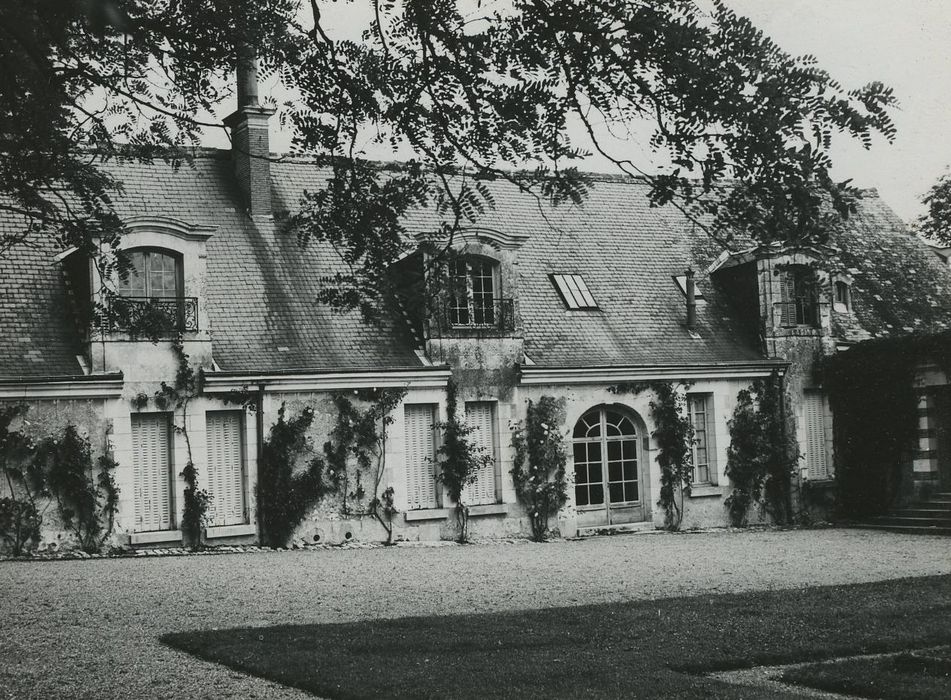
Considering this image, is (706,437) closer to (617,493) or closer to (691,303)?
(617,493)

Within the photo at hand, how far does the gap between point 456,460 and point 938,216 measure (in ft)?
65.0

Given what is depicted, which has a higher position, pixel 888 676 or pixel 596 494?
pixel 596 494

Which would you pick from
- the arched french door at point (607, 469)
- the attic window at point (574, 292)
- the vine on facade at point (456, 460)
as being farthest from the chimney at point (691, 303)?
the vine on facade at point (456, 460)

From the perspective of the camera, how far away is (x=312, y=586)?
45.0 ft

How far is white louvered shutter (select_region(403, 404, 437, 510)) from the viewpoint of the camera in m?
20.4

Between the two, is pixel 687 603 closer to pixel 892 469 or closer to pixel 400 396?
pixel 400 396

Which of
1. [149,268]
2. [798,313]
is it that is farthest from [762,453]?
[149,268]

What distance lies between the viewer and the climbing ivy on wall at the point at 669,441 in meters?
22.3

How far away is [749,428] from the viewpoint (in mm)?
23219

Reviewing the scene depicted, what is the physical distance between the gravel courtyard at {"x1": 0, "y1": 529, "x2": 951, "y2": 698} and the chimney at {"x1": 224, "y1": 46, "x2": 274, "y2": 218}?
712 cm

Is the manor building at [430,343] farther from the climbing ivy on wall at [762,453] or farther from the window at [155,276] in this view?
the climbing ivy on wall at [762,453]

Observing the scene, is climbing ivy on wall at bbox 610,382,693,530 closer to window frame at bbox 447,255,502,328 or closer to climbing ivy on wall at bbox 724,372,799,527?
climbing ivy on wall at bbox 724,372,799,527

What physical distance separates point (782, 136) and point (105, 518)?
45.5ft

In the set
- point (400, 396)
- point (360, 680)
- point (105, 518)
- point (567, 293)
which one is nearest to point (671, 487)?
point (567, 293)
